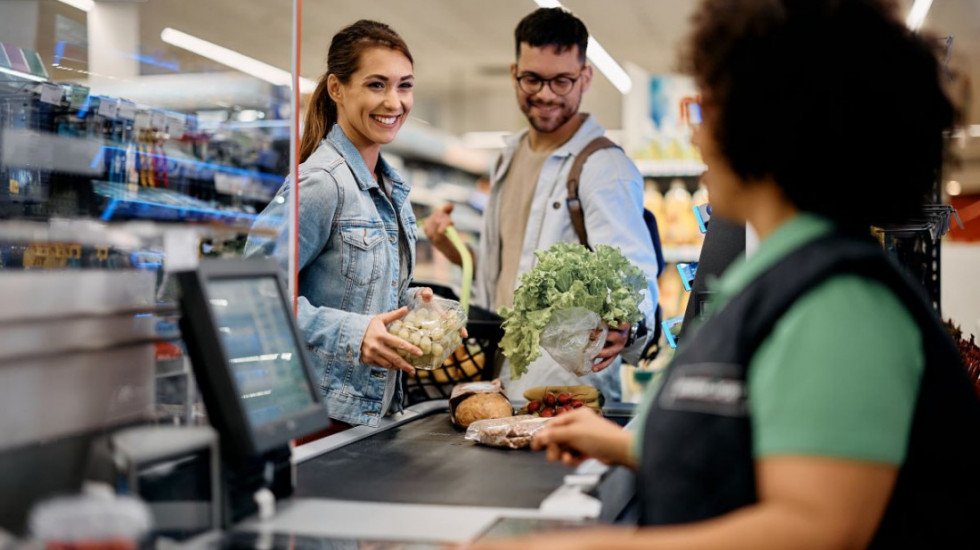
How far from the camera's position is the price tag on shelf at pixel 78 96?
2500 mm

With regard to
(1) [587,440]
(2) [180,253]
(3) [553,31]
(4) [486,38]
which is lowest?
(1) [587,440]

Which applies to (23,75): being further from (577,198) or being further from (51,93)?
(577,198)

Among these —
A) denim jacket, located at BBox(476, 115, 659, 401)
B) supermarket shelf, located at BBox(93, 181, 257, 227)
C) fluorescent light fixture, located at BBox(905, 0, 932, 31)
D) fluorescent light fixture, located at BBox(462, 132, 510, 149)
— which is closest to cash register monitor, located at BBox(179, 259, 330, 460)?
supermarket shelf, located at BBox(93, 181, 257, 227)

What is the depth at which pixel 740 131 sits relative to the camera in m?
1.05

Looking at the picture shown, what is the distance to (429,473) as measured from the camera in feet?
5.95

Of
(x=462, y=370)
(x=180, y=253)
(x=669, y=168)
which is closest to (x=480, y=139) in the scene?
(x=669, y=168)

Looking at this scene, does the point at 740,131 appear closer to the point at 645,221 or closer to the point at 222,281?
the point at 222,281

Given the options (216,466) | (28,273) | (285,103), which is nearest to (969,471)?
(216,466)

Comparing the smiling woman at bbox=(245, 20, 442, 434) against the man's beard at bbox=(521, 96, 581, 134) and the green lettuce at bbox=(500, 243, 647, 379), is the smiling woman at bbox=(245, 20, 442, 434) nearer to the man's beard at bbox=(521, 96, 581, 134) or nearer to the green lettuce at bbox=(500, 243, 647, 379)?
the green lettuce at bbox=(500, 243, 647, 379)

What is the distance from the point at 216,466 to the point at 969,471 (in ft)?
3.05

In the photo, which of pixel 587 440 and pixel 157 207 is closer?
pixel 587 440

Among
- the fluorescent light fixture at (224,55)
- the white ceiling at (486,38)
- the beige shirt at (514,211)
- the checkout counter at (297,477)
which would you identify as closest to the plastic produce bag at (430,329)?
the checkout counter at (297,477)

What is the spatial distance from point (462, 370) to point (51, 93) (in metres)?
1.44

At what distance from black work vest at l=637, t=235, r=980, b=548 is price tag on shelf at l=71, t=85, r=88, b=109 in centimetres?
196
